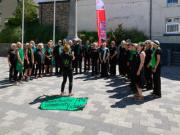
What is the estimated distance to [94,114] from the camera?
775cm

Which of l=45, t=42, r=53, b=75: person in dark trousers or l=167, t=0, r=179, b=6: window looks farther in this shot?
l=167, t=0, r=179, b=6: window

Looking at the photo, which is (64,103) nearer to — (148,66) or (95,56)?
(148,66)

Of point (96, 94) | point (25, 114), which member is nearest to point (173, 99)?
point (96, 94)

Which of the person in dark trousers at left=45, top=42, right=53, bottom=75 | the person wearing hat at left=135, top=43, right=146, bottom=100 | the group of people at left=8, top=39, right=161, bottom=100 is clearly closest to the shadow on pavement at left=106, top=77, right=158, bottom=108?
the group of people at left=8, top=39, right=161, bottom=100

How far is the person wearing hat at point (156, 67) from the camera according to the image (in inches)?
371

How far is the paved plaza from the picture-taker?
6574mm

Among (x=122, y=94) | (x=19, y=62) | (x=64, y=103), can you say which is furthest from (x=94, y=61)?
(x=64, y=103)

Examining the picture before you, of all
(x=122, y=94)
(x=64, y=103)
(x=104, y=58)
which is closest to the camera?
(x=64, y=103)

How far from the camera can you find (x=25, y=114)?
7.70 m

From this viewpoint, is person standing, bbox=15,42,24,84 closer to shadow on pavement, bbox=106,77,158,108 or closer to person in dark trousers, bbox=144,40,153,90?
shadow on pavement, bbox=106,77,158,108

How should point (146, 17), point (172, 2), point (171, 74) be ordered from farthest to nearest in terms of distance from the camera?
point (146, 17), point (172, 2), point (171, 74)

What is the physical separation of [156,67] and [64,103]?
3.41 m

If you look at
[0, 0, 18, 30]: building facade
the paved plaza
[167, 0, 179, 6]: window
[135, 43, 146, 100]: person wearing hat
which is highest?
[0, 0, 18, 30]: building facade

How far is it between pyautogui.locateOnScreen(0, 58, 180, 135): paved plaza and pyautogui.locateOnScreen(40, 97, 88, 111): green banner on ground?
8.5 inches
